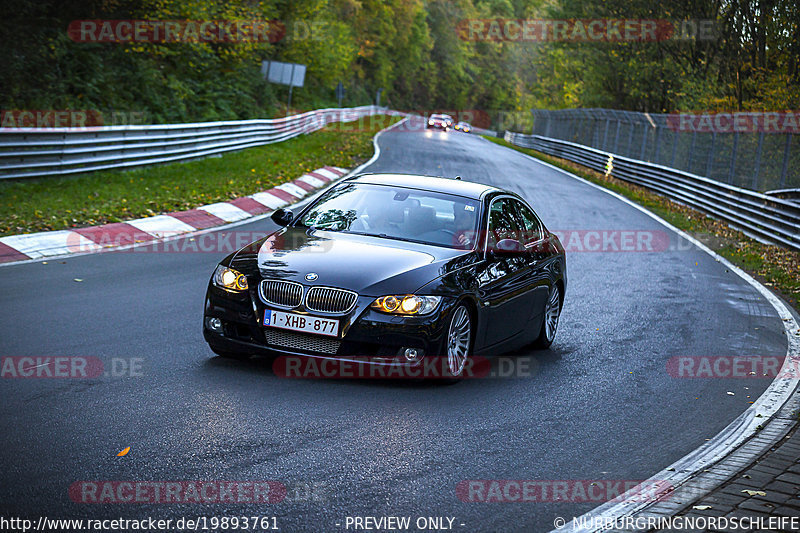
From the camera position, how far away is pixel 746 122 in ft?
74.6

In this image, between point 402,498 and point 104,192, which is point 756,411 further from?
point 104,192

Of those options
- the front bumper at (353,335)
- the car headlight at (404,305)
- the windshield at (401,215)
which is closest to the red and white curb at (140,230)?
the windshield at (401,215)

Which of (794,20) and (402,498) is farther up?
(794,20)

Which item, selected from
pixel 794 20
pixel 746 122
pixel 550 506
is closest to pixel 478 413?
pixel 550 506

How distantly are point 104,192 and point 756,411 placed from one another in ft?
39.7

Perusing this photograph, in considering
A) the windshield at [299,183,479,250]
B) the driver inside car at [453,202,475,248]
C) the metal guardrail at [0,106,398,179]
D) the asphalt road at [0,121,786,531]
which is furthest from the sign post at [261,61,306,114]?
the driver inside car at [453,202,475,248]

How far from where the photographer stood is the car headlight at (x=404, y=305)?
22.6 ft

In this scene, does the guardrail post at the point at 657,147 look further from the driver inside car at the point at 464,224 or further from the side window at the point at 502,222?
the driver inside car at the point at 464,224

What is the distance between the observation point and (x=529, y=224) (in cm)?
925

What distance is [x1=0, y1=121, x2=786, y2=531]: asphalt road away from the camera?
480 centimetres

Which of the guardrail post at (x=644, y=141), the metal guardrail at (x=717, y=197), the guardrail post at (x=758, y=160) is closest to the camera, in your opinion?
the metal guardrail at (x=717, y=197)

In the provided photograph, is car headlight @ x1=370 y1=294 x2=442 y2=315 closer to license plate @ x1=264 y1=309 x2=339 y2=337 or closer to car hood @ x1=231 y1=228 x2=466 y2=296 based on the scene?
car hood @ x1=231 y1=228 x2=466 y2=296

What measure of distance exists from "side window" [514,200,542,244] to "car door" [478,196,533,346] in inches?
5.0

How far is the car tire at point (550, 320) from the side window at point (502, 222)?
2.54 feet
